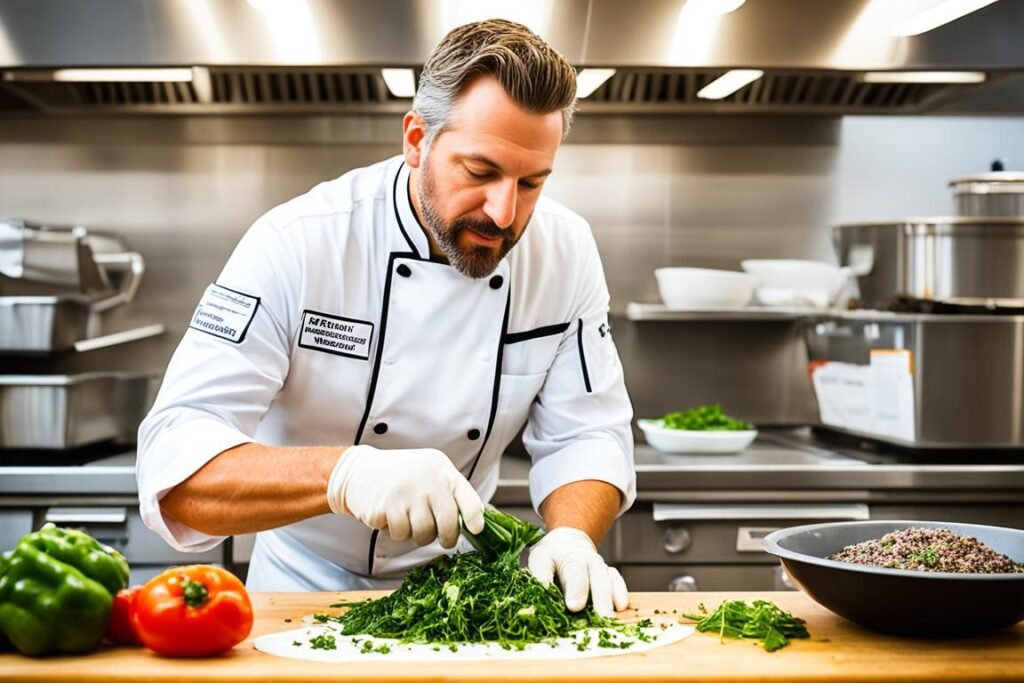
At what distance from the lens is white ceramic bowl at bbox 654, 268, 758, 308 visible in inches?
134

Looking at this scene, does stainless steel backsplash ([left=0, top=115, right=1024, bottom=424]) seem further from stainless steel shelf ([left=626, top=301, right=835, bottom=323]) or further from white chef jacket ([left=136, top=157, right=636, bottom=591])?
white chef jacket ([left=136, top=157, right=636, bottom=591])

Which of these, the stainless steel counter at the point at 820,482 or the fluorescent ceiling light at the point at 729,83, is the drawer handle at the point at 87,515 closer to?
the stainless steel counter at the point at 820,482

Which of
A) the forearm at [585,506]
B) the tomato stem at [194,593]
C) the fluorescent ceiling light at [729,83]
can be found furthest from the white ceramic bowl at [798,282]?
the tomato stem at [194,593]

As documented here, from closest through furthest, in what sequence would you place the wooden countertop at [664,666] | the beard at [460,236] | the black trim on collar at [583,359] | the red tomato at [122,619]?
1. the wooden countertop at [664,666]
2. the red tomato at [122,619]
3. the beard at [460,236]
4. the black trim on collar at [583,359]

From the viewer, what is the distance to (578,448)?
6.96 feet

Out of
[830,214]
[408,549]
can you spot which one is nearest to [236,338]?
[408,549]

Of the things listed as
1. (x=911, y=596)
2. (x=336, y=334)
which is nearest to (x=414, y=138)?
(x=336, y=334)

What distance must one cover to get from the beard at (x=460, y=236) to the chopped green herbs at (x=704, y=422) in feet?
4.96

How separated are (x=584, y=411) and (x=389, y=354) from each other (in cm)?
41

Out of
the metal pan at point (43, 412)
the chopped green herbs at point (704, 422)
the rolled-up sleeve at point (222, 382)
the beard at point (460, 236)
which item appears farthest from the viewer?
the chopped green herbs at point (704, 422)

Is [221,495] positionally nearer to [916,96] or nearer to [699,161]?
[699,161]

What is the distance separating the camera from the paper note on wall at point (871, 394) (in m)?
3.06

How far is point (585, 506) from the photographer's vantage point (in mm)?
1996

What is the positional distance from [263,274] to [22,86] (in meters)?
2.01
